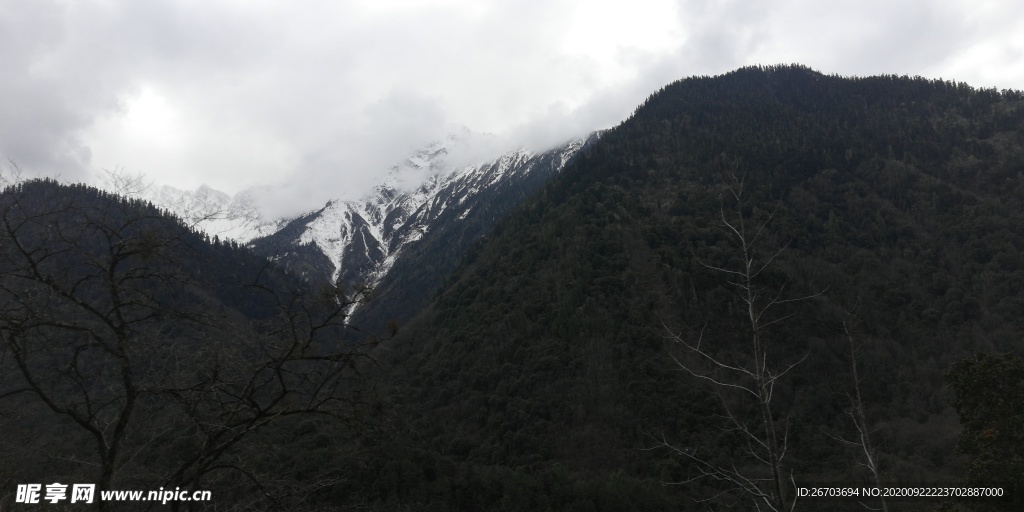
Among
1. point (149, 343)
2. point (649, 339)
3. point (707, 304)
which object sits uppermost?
point (707, 304)

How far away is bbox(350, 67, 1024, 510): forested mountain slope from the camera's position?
65000 mm

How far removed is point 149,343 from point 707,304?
9363 centimetres

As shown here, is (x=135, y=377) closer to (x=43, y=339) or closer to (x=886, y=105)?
(x=43, y=339)

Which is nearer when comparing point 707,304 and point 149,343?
point 149,343

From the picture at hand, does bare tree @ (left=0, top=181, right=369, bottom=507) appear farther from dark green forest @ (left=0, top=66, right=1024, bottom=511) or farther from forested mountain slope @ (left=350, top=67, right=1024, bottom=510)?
forested mountain slope @ (left=350, top=67, right=1024, bottom=510)

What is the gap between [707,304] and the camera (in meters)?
91.7

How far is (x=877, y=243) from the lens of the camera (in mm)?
110812

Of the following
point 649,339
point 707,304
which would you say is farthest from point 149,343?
point 707,304

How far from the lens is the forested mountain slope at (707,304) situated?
6500 centimetres

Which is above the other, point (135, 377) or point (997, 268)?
point (997, 268)

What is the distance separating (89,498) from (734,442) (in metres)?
74.4

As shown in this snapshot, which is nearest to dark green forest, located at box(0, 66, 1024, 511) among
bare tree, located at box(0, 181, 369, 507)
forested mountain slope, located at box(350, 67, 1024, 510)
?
bare tree, located at box(0, 181, 369, 507)

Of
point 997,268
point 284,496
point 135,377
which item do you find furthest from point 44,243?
point 997,268

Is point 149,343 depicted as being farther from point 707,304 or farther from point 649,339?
point 707,304
